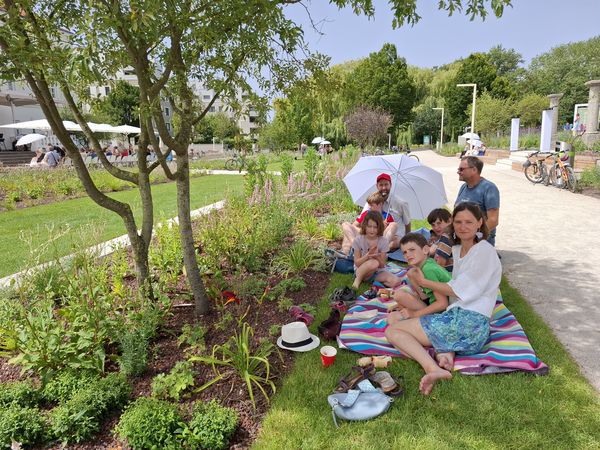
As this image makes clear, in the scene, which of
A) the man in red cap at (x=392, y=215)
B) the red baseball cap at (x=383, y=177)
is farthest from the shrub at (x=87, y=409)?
the red baseball cap at (x=383, y=177)

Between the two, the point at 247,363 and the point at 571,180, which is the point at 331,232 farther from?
the point at 571,180

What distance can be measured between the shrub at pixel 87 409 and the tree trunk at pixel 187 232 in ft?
4.00

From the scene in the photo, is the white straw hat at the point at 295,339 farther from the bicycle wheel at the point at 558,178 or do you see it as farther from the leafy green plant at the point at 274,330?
the bicycle wheel at the point at 558,178

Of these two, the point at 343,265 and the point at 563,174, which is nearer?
the point at 343,265

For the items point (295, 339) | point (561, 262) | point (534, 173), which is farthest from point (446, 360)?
point (534, 173)

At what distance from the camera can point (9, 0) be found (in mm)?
3199

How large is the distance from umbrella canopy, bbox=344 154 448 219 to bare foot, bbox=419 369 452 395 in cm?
337

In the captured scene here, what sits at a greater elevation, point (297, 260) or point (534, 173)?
point (534, 173)

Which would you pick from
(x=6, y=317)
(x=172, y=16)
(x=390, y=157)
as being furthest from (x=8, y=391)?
(x=390, y=157)

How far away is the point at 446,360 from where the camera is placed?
3.19 m

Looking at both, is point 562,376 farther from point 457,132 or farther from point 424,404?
point 457,132

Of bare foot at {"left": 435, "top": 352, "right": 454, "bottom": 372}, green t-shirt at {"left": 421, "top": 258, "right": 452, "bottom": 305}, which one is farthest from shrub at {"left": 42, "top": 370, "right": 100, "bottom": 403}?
green t-shirt at {"left": 421, "top": 258, "right": 452, "bottom": 305}

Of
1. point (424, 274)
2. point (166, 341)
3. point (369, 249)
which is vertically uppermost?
point (424, 274)

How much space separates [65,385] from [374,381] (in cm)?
220
